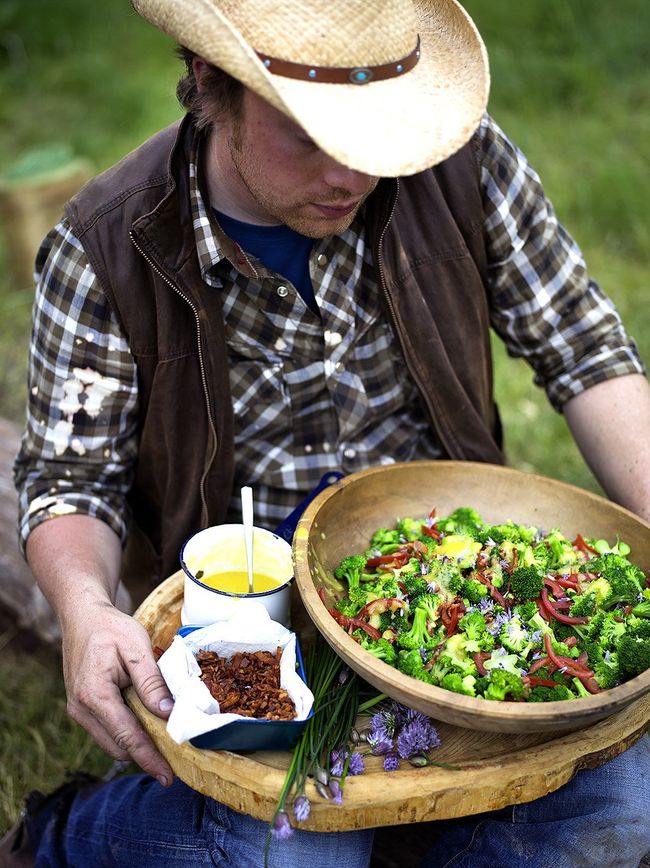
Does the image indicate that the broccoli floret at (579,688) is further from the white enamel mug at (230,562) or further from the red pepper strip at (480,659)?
the white enamel mug at (230,562)

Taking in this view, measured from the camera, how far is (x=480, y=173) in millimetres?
2438

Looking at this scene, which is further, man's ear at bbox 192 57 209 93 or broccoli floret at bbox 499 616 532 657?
man's ear at bbox 192 57 209 93

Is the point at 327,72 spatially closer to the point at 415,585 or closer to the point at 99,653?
the point at 415,585

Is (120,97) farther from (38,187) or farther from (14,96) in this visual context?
(38,187)

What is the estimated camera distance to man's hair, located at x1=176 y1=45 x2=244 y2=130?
194 cm

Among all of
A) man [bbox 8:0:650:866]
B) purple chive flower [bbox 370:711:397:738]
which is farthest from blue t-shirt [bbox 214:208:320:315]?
purple chive flower [bbox 370:711:397:738]

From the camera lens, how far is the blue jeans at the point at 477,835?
194cm

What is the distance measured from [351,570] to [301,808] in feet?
1.81

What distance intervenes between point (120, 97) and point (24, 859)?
6.05m

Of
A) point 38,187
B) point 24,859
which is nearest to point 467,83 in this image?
point 24,859

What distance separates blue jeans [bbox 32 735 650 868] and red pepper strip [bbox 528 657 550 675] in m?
0.38

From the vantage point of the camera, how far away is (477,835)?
207cm

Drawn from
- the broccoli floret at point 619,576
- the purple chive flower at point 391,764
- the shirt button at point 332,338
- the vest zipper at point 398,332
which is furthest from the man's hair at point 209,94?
the purple chive flower at point 391,764

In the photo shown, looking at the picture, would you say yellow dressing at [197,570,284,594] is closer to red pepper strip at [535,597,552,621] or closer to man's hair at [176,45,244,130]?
red pepper strip at [535,597,552,621]
